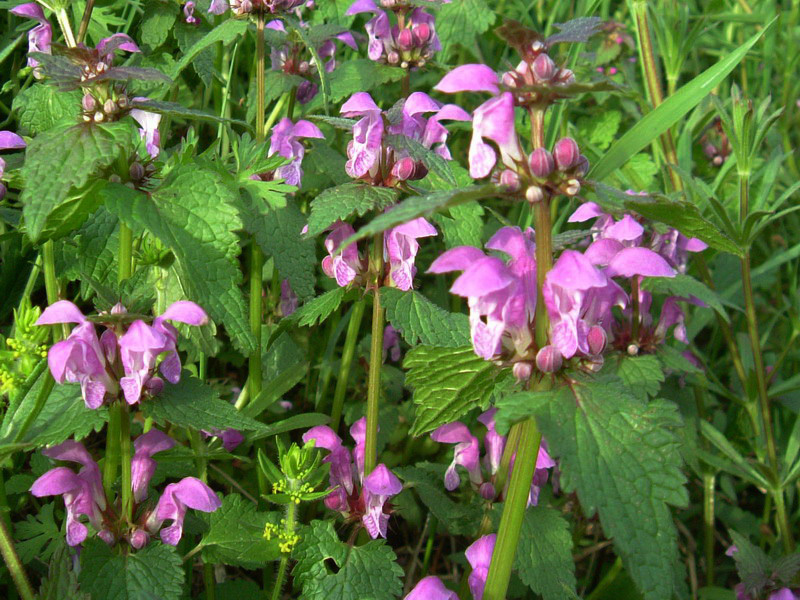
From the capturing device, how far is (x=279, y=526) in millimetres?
1554

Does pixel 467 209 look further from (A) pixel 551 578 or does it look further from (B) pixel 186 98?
(B) pixel 186 98

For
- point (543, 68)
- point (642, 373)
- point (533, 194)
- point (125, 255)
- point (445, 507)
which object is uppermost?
point (543, 68)

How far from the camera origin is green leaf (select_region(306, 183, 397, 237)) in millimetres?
1396

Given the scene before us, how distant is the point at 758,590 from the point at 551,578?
2.40ft

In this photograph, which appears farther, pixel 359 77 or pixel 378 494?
pixel 359 77

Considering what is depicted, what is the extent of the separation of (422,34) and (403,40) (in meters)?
0.06

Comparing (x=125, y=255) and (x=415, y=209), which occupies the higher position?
(x=415, y=209)

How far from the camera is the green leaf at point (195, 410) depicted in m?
1.33

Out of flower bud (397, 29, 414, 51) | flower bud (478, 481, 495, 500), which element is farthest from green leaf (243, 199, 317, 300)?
flower bud (397, 29, 414, 51)

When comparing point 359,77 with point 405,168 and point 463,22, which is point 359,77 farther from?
point 405,168

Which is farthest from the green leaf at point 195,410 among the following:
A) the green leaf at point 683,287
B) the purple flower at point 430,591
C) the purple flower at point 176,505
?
the green leaf at point 683,287

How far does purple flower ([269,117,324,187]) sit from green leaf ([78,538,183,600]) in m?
0.94

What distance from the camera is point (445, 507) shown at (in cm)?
170

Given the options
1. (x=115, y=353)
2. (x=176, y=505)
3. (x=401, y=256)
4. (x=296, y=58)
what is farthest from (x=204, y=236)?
(x=296, y=58)
